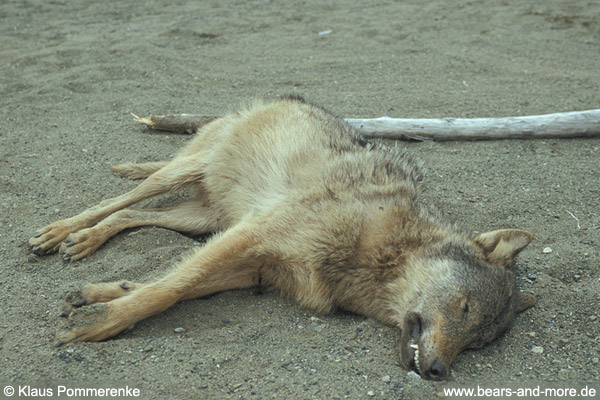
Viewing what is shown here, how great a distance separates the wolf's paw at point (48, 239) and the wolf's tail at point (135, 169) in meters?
1.08

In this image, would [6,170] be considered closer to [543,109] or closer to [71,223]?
[71,223]

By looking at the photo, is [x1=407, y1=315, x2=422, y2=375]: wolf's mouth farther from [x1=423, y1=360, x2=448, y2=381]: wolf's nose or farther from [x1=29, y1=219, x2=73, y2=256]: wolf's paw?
[x1=29, y1=219, x2=73, y2=256]: wolf's paw

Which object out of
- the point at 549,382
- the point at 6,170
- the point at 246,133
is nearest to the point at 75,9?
the point at 6,170

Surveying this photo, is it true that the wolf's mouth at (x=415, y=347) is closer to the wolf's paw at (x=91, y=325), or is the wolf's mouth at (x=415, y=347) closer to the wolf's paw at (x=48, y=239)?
the wolf's paw at (x=91, y=325)

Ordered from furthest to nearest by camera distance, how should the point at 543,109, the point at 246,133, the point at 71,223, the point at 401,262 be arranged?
the point at 543,109 < the point at 246,133 < the point at 71,223 < the point at 401,262

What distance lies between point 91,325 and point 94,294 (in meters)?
0.28

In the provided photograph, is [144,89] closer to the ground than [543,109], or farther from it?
farther from it

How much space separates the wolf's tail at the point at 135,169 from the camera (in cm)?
521

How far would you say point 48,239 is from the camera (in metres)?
4.14

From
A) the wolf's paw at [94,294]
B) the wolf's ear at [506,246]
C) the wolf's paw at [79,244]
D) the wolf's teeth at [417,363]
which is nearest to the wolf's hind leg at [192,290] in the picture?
the wolf's paw at [94,294]

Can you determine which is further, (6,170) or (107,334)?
(6,170)

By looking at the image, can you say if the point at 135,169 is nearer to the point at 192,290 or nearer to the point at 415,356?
the point at 192,290

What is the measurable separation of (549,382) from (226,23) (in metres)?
8.45

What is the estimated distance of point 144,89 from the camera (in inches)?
277
